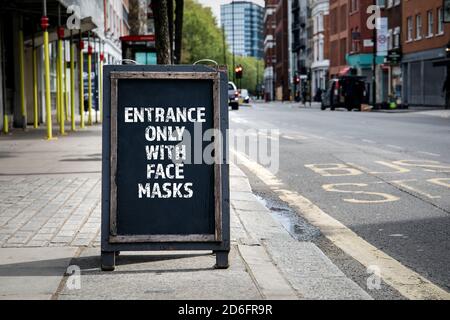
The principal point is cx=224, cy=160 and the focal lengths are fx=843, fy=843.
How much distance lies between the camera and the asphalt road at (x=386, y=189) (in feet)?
21.6

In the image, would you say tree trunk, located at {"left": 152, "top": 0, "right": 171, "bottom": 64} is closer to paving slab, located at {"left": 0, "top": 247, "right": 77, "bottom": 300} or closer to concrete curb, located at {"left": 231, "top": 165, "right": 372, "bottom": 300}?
concrete curb, located at {"left": 231, "top": 165, "right": 372, "bottom": 300}

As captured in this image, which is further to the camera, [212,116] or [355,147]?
[355,147]

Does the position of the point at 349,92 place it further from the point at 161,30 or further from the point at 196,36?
the point at 161,30

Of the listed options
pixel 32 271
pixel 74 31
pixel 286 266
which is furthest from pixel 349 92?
pixel 32 271

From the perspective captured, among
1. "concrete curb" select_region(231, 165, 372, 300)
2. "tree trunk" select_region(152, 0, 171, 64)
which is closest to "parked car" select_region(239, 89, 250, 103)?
"tree trunk" select_region(152, 0, 171, 64)

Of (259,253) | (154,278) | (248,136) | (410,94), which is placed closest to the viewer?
(154,278)

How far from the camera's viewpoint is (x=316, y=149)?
666 inches

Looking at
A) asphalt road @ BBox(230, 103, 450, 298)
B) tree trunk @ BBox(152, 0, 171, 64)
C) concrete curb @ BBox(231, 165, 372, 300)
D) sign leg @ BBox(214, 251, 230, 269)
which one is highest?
tree trunk @ BBox(152, 0, 171, 64)

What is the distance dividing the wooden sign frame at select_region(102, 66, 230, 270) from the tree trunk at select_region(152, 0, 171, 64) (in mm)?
9955

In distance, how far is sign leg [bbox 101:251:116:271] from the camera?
5523 millimetres

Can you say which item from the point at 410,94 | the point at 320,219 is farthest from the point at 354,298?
the point at 410,94

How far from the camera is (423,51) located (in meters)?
53.4
